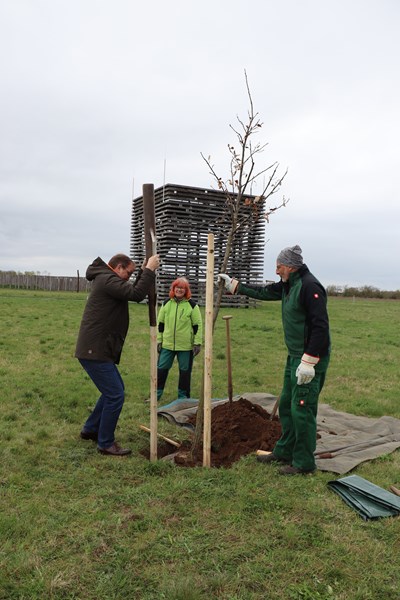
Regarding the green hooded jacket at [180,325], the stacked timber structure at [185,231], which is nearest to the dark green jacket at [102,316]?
the green hooded jacket at [180,325]

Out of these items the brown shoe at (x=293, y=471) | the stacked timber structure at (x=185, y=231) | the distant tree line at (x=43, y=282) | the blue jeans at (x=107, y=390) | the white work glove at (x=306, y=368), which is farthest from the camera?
the distant tree line at (x=43, y=282)

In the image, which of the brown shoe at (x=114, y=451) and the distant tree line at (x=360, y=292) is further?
the distant tree line at (x=360, y=292)

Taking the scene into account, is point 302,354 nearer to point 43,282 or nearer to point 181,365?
point 181,365

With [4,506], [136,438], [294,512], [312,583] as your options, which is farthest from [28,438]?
[312,583]

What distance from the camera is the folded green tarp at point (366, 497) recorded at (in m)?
4.21

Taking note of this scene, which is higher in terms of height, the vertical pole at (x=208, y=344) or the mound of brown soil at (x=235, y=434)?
the vertical pole at (x=208, y=344)

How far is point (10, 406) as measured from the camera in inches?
283

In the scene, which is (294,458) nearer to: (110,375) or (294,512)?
(294,512)

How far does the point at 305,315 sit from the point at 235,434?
79.4 inches

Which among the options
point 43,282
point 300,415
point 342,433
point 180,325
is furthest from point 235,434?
point 43,282

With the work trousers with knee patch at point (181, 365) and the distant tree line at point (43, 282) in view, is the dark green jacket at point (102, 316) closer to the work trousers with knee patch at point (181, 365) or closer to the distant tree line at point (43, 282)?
the work trousers with knee patch at point (181, 365)

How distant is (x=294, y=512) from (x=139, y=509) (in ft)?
4.33

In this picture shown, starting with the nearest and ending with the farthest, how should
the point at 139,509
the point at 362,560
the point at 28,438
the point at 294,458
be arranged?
the point at 362,560 < the point at 139,509 < the point at 294,458 < the point at 28,438

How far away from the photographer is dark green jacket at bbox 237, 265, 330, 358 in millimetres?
4730
